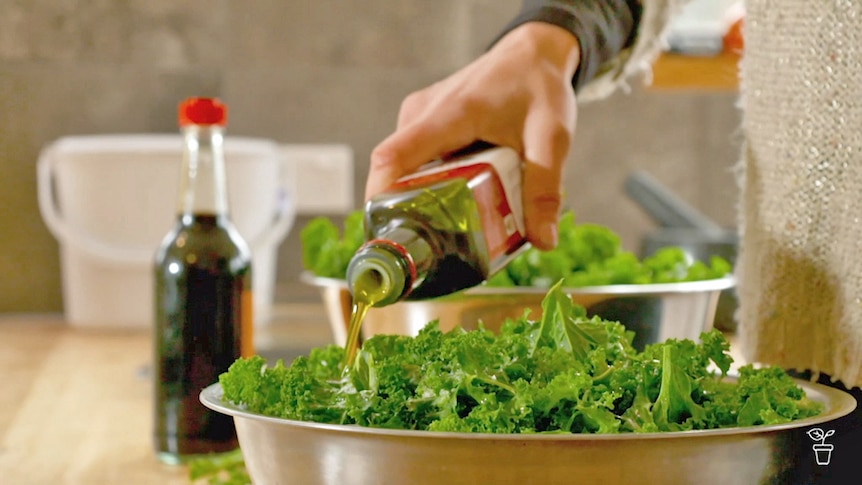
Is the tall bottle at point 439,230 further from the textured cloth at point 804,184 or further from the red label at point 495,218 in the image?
the textured cloth at point 804,184

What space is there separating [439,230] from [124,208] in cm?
134

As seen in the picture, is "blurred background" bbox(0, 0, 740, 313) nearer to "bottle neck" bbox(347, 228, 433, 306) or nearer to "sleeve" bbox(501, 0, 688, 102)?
"sleeve" bbox(501, 0, 688, 102)

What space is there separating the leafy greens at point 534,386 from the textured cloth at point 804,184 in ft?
0.50

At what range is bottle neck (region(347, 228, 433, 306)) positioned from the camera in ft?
2.09

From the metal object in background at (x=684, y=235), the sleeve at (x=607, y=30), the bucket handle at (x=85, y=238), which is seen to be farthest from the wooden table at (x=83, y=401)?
the metal object in background at (x=684, y=235)

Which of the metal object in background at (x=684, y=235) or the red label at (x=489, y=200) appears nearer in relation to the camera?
the red label at (x=489, y=200)

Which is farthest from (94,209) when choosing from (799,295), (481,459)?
(481,459)

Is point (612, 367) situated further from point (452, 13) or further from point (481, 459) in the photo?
point (452, 13)

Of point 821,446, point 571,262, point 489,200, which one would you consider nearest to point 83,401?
point 571,262

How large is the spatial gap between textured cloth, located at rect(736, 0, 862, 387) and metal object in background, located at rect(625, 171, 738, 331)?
706 millimetres

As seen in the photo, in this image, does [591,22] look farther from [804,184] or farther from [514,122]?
[804,184]

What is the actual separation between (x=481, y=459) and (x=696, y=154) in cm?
214

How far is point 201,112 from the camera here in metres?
0.91

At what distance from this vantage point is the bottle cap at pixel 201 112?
904 millimetres
